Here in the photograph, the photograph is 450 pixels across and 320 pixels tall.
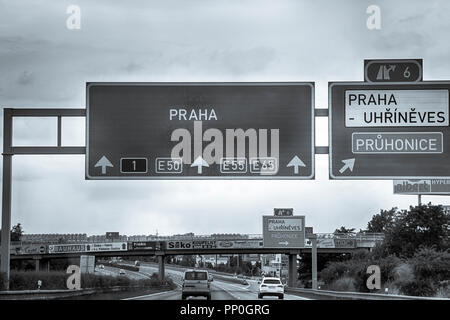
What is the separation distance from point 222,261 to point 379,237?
85.6 meters

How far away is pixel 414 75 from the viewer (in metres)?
21.3

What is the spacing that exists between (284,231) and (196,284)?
25.3m

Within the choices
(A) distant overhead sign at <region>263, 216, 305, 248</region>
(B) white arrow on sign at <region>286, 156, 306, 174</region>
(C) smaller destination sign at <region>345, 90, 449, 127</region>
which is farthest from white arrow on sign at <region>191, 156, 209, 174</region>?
(A) distant overhead sign at <region>263, 216, 305, 248</region>

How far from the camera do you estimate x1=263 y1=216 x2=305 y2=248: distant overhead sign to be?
64750 millimetres

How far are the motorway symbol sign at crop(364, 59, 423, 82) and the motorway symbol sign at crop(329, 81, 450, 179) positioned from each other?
40cm

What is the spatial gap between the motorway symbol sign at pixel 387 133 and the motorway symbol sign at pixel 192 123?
0.95m

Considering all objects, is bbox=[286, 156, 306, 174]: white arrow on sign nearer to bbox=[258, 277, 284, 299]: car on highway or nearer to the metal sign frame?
the metal sign frame

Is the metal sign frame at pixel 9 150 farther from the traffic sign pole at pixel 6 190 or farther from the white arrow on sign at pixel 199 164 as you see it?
the white arrow on sign at pixel 199 164

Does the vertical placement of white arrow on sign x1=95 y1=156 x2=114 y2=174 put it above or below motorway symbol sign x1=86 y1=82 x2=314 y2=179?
below

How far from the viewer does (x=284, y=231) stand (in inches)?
2603

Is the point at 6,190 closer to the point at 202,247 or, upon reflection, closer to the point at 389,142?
the point at 389,142

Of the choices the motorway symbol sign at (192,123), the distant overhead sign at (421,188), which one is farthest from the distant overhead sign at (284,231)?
the motorway symbol sign at (192,123)
